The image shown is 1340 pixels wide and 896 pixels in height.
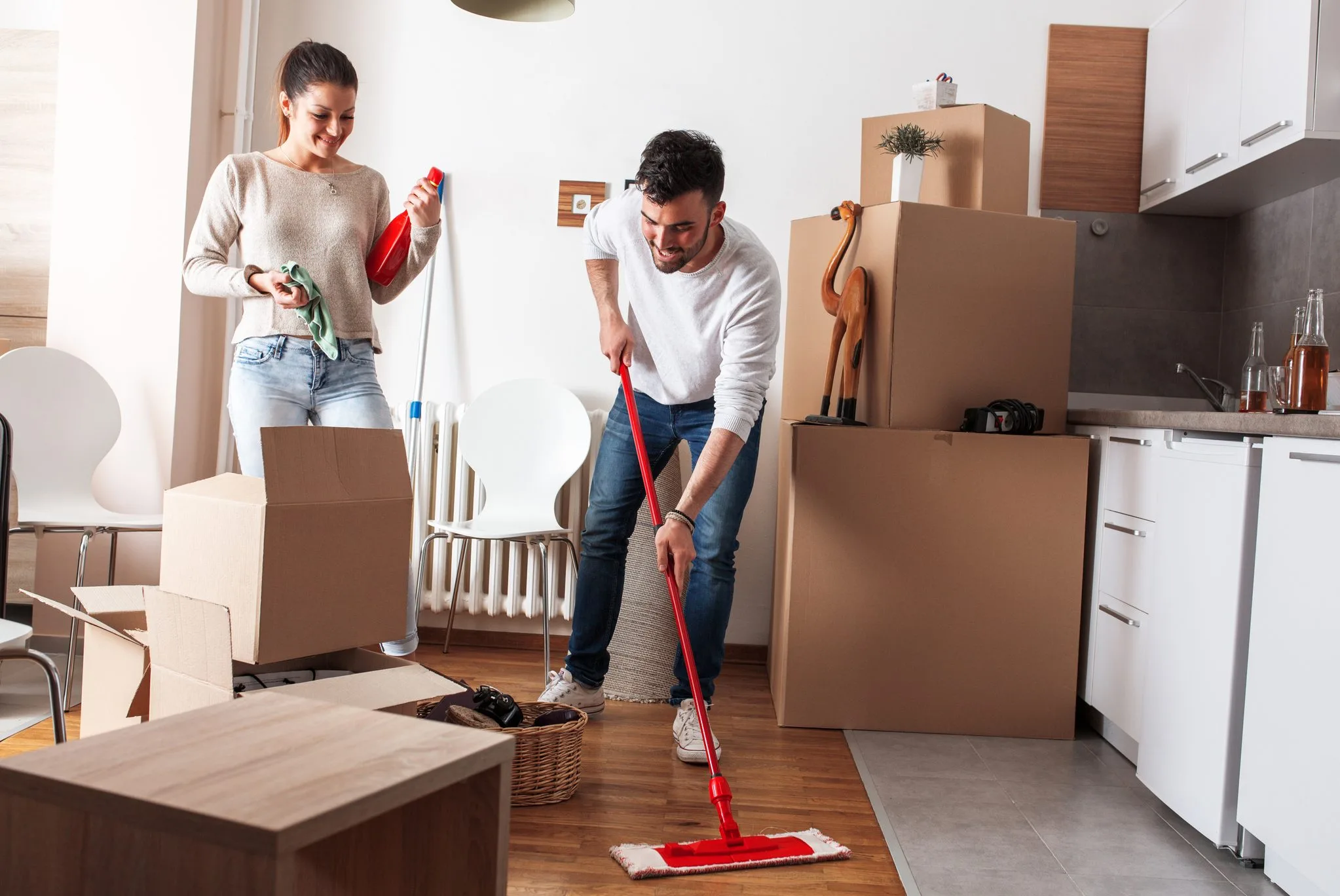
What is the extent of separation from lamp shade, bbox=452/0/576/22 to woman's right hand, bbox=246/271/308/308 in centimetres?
67

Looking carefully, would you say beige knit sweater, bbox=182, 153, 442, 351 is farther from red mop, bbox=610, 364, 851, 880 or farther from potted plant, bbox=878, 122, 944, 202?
potted plant, bbox=878, 122, 944, 202

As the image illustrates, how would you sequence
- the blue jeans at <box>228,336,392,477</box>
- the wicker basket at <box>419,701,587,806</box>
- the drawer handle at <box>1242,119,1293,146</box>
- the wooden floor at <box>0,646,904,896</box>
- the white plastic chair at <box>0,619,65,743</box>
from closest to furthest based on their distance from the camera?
the white plastic chair at <box>0,619,65,743</box>, the wooden floor at <box>0,646,904,896</box>, the wicker basket at <box>419,701,587,806</box>, the blue jeans at <box>228,336,392,477</box>, the drawer handle at <box>1242,119,1293,146</box>

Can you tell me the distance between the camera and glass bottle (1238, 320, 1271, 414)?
2.34 m

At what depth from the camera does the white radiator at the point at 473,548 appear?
122 inches

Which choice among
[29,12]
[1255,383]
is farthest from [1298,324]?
[29,12]

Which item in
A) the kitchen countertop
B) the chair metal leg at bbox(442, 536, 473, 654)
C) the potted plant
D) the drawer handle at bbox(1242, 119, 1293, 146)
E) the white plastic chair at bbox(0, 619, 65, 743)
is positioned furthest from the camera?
the chair metal leg at bbox(442, 536, 473, 654)

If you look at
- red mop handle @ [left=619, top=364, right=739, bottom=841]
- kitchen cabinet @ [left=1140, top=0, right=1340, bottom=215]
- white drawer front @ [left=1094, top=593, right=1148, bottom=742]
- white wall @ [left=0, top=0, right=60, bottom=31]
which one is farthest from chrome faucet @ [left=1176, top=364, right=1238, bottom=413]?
white wall @ [left=0, top=0, right=60, bottom=31]

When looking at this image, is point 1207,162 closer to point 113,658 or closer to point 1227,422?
point 1227,422

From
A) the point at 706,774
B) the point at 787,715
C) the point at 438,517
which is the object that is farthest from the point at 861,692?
the point at 438,517

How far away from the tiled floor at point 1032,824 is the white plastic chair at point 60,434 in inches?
73.2

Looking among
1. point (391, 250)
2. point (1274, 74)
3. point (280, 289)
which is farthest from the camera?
point (1274, 74)

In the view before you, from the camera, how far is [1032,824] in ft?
6.48

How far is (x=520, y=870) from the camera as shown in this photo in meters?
1.68

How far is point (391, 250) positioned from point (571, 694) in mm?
1071
